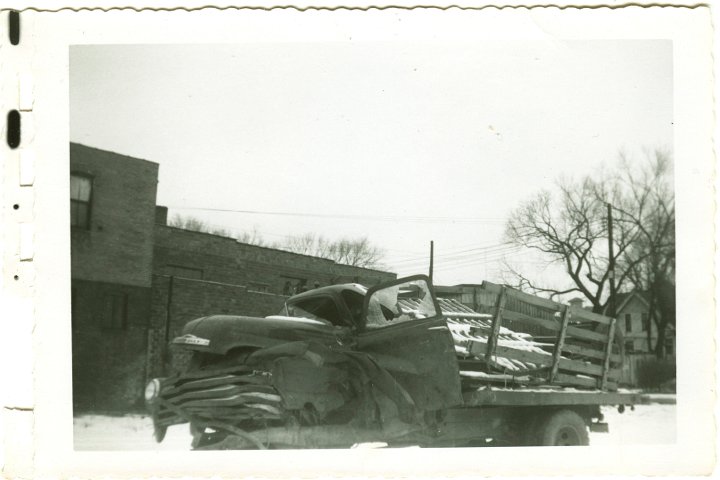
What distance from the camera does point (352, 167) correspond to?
Result: 4.94 metres

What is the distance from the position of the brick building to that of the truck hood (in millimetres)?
67

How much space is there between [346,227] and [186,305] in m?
1.18

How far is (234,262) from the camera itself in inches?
194

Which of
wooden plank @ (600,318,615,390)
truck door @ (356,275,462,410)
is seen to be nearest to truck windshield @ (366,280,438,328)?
truck door @ (356,275,462,410)

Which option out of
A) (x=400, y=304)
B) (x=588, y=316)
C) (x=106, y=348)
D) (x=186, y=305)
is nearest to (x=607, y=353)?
(x=588, y=316)

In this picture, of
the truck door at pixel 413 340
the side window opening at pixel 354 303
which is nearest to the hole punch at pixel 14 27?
the side window opening at pixel 354 303

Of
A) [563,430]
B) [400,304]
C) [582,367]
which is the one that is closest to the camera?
[400,304]

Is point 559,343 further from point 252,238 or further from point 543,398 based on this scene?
point 252,238

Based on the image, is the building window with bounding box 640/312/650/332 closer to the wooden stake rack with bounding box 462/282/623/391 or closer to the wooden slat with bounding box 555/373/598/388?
the wooden stake rack with bounding box 462/282/623/391

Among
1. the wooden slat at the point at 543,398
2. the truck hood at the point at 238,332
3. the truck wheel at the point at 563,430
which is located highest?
the truck hood at the point at 238,332

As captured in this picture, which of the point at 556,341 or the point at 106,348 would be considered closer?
the point at 106,348

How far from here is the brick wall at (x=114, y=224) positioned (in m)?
4.83

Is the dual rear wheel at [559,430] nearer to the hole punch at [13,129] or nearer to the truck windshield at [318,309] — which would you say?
the truck windshield at [318,309]

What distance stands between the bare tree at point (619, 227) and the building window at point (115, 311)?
2.57 m
